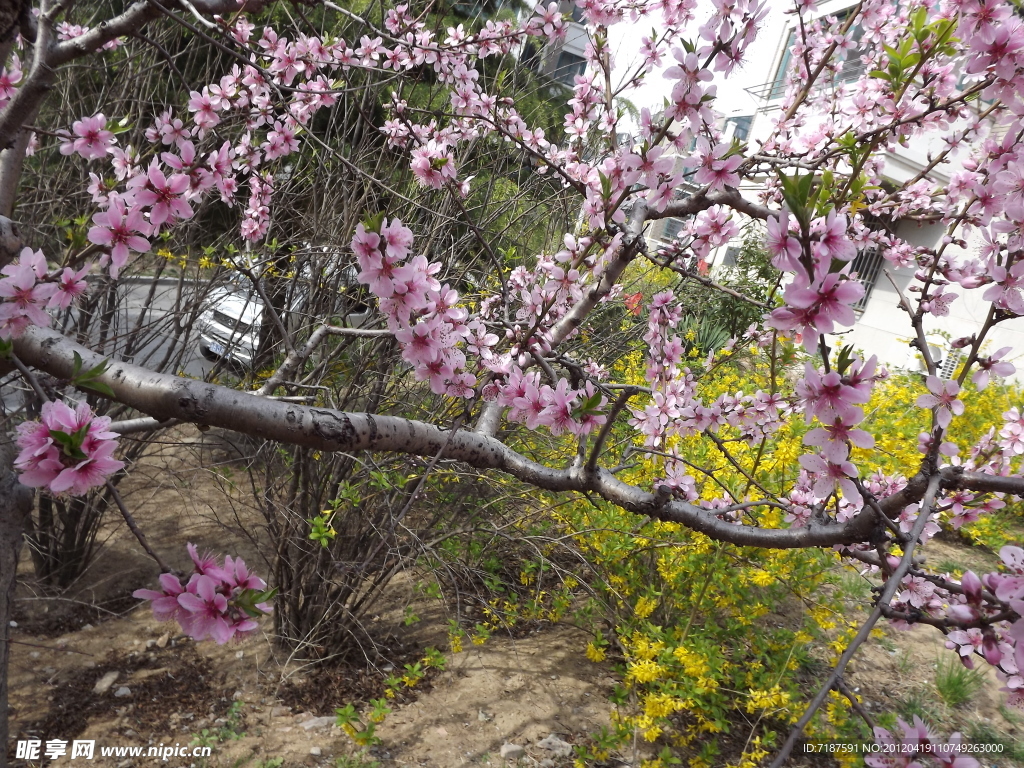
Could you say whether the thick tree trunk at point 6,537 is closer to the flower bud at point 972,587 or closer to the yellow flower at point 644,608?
the flower bud at point 972,587

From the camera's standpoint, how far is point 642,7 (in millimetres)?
2740

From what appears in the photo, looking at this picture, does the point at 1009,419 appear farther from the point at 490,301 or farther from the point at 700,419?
the point at 490,301

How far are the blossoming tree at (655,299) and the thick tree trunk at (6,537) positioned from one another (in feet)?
0.04

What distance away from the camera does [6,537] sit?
3.89 ft

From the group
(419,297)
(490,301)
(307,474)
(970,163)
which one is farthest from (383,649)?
(970,163)

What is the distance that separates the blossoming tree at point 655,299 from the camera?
0.98m

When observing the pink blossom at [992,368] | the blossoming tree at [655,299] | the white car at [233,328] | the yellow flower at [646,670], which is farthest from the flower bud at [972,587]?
the white car at [233,328]

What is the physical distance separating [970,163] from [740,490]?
1698 millimetres

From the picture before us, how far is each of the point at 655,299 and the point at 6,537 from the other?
2.39 m

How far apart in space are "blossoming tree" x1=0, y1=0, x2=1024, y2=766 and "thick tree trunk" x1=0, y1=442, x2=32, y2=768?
0.04ft

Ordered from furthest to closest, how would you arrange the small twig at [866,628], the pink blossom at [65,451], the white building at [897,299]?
1. the white building at [897,299]
2. the pink blossom at [65,451]
3. the small twig at [866,628]

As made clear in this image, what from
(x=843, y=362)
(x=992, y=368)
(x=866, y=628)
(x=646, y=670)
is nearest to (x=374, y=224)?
(x=843, y=362)

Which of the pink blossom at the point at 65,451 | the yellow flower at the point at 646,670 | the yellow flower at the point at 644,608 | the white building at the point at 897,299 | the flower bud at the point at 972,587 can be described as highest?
the white building at the point at 897,299

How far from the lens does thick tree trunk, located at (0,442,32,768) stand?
1164 millimetres
